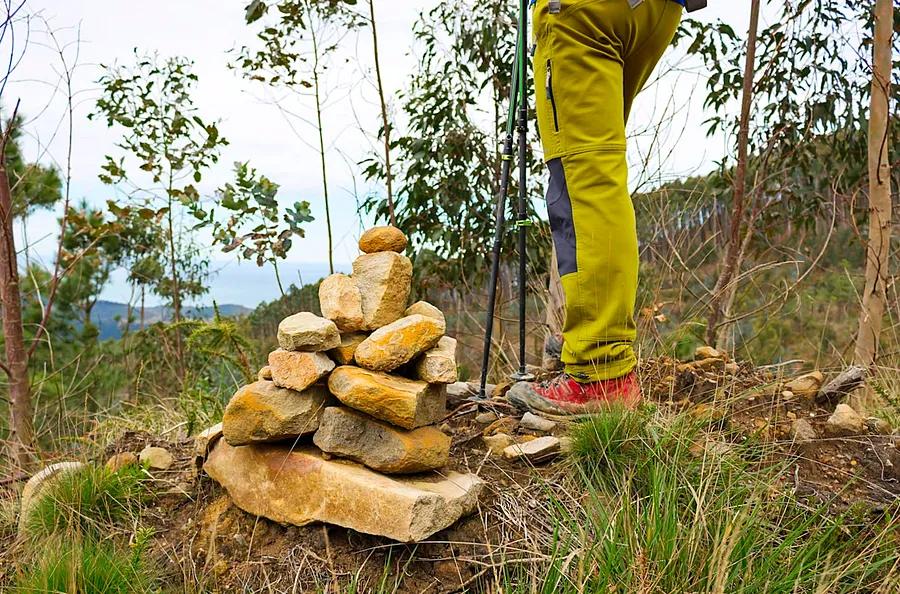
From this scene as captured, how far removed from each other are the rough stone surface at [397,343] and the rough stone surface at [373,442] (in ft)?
0.53

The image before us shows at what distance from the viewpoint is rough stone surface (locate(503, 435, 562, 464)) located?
7.84 feet

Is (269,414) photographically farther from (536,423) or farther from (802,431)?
(802,431)

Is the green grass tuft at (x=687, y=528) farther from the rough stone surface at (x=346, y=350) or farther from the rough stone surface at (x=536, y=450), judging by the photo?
the rough stone surface at (x=346, y=350)

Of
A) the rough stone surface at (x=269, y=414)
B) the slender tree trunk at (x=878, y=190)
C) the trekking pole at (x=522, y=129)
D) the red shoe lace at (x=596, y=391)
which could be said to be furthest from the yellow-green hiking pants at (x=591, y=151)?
the slender tree trunk at (x=878, y=190)

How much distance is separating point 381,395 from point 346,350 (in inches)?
9.2

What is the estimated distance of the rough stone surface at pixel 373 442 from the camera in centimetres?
212

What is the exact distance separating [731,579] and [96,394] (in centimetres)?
628

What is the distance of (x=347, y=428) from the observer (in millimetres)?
2152

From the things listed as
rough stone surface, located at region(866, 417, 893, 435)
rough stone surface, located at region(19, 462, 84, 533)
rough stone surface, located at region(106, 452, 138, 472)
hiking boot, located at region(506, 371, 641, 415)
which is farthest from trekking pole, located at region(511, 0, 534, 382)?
rough stone surface, located at region(19, 462, 84, 533)

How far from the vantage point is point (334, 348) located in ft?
7.37

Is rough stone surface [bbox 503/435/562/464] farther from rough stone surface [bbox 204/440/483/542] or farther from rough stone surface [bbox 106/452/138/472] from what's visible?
rough stone surface [bbox 106/452/138/472]

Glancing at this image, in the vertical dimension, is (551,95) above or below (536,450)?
above

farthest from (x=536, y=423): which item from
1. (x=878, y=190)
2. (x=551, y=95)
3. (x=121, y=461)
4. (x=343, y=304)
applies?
(x=878, y=190)

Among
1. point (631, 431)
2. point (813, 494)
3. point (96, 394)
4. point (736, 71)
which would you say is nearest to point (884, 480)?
point (813, 494)
